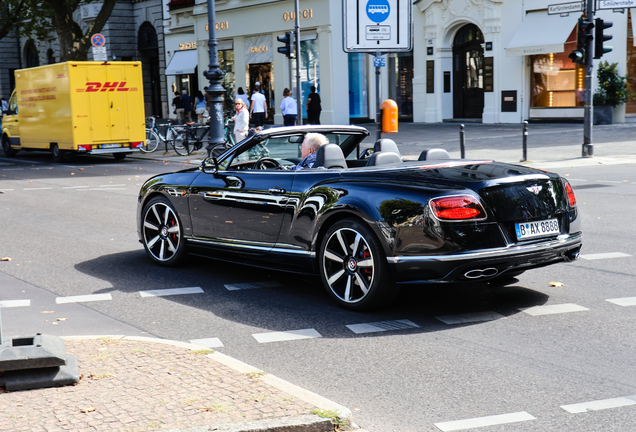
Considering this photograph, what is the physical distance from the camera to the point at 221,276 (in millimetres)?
7285


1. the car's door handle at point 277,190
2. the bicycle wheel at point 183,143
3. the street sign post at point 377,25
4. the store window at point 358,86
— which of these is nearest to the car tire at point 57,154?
the bicycle wheel at point 183,143

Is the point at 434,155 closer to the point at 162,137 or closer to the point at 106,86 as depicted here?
the point at 106,86

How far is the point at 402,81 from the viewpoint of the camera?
1375 inches

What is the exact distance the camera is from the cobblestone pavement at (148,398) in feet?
11.7

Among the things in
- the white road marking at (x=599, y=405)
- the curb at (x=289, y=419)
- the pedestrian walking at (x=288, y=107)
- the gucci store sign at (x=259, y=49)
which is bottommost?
the white road marking at (x=599, y=405)

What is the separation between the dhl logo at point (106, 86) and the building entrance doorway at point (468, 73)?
14.8m

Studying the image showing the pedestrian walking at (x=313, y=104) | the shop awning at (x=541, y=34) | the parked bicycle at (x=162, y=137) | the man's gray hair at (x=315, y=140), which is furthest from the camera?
the pedestrian walking at (x=313, y=104)

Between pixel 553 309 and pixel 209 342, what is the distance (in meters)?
2.47

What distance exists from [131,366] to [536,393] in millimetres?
2152

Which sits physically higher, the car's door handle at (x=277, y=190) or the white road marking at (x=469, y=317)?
the car's door handle at (x=277, y=190)

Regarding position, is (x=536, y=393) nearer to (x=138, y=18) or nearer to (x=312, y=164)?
(x=312, y=164)

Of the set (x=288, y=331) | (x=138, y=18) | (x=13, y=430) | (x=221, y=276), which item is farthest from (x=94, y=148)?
(x=138, y=18)

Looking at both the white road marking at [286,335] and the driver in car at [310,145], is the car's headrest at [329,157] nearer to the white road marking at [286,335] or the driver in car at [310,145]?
the driver in car at [310,145]

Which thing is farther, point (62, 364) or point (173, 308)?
point (173, 308)
